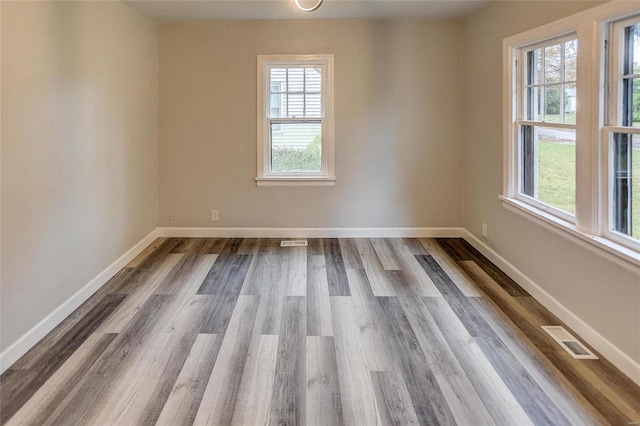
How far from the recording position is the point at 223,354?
2.76m

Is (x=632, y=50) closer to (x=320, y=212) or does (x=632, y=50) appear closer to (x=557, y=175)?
(x=557, y=175)

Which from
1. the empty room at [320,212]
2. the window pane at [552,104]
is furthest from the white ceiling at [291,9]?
the window pane at [552,104]

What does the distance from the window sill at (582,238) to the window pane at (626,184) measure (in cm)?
13

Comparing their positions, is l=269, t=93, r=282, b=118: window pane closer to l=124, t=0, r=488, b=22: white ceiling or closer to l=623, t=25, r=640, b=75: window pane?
l=124, t=0, r=488, b=22: white ceiling

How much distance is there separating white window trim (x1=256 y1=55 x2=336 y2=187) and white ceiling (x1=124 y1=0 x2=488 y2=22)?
17.4 inches

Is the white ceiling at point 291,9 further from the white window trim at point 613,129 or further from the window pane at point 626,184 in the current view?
the window pane at point 626,184

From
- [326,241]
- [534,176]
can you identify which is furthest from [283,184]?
[534,176]

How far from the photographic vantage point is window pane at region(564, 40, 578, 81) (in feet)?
10.4

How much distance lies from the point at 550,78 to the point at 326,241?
9.16 ft

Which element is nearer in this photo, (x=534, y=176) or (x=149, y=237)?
(x=534, y=176)

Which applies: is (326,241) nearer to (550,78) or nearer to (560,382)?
(550,78)

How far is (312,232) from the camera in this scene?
219 inches

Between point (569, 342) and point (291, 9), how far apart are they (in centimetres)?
375

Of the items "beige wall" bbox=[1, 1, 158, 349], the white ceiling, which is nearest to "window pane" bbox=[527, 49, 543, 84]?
the white ceiling
